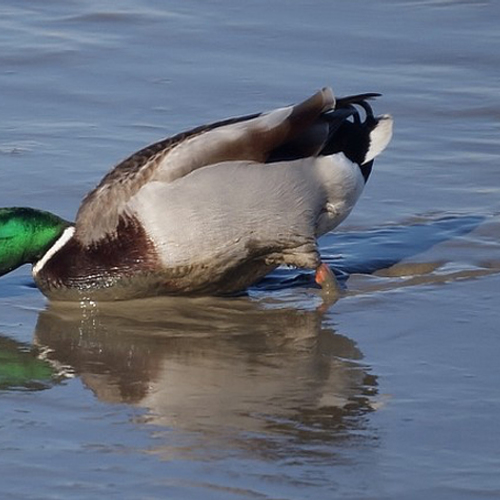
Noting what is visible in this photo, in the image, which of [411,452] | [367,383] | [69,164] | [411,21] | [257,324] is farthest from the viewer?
[411,21]

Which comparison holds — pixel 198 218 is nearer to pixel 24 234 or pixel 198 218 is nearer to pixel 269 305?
pixel 269 305

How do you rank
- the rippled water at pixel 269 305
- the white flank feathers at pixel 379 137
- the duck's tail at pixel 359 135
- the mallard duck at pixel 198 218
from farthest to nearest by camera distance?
the white flank feathers at pixel 379 137
the duck's tail at pixel 359 135
the mallard duck at pixel 198 218
the rippled water at pixel 269 305

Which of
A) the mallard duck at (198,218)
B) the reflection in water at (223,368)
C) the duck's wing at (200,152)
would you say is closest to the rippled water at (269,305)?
the reflection in water at (223,368)

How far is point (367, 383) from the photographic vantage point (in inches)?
221

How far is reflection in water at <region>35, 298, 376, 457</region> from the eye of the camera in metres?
5.16

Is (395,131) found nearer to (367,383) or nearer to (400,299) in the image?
(400,299)

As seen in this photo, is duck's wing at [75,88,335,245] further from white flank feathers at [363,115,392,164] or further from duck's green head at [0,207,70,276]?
white flank feathers at [363,115,392,164]

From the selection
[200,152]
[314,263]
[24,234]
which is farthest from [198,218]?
[24,234]

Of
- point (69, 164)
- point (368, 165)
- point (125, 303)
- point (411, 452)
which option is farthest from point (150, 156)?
point (411, 452)

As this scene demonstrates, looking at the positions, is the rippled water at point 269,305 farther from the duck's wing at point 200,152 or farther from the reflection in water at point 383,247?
the duck's wing at point 200,152

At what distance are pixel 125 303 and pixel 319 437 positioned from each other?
1788 millimetres

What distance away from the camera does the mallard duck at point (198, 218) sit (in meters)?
6.50

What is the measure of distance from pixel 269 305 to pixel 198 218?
1.57 feet

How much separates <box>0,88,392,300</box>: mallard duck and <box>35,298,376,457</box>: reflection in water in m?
0.14
